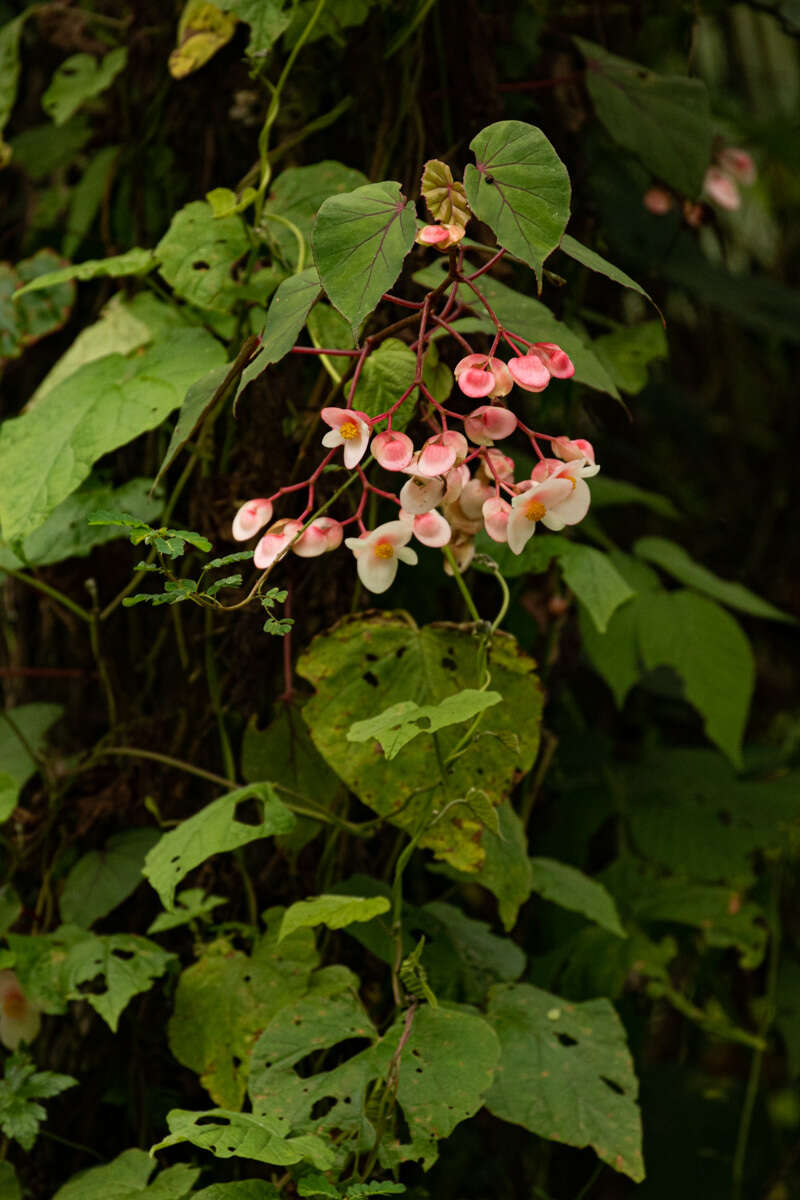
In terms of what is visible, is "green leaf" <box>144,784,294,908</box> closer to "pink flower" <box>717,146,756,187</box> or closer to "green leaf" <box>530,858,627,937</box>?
"green leaf" <box>530,858,627,937</box>

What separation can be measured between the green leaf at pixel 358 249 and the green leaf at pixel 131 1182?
0.70 meters

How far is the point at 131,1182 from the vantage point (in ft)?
3.04

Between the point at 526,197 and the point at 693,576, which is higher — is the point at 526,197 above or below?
above

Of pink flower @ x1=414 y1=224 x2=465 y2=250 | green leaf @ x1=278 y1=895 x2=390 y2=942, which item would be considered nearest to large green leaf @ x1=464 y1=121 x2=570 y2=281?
pink flower @ x1=414 y1=224 x2=465 y2=250

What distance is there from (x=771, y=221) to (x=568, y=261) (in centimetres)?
170

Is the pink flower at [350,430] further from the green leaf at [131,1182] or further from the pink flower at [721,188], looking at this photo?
the pink flower at [721,188]

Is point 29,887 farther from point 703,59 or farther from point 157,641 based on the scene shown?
point 703,59

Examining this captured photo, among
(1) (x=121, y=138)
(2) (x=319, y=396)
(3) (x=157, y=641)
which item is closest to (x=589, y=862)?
(3) (x=157, y=641)

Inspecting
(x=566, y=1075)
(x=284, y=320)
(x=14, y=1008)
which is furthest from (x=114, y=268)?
(x=566, y=1075)

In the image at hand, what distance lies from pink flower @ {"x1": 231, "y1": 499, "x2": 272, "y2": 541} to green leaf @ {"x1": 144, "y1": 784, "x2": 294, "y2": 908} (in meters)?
0.26

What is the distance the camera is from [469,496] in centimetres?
85

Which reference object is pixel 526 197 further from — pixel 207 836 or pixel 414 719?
pixel 207 836

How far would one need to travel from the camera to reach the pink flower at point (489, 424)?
813 mm

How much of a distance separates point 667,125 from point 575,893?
88cm
